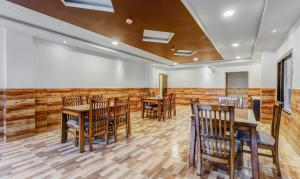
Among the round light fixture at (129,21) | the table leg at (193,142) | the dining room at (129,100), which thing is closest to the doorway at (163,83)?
the dining room at (129,100)

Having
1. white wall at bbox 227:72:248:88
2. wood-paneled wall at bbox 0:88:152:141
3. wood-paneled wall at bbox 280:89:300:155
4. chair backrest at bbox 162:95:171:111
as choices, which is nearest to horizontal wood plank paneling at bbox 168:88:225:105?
white wall at bbox 227:72:248:88

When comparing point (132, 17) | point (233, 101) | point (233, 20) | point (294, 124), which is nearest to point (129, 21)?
point (132, 17)

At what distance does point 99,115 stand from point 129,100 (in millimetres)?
920

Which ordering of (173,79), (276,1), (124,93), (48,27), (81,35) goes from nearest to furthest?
(276,1)
(48,27)
(81,35)
(124,93)
(173,79)

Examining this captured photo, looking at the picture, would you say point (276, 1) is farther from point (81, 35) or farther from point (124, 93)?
point (124, 93)

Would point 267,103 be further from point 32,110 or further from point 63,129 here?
point 32,110

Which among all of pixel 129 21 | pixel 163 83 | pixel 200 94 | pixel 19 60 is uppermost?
pixel 129 21

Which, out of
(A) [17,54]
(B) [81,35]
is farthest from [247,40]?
(A) [17,54]

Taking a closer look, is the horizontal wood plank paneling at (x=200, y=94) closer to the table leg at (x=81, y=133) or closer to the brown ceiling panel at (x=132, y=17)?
the brown ceiling panel at (x=132, y=17)

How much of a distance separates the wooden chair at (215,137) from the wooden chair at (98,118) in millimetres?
1918

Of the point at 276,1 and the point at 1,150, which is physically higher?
the point at 276,1

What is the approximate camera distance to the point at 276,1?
2.24 meters

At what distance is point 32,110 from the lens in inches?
153

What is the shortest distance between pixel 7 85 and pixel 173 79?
26.4ft
